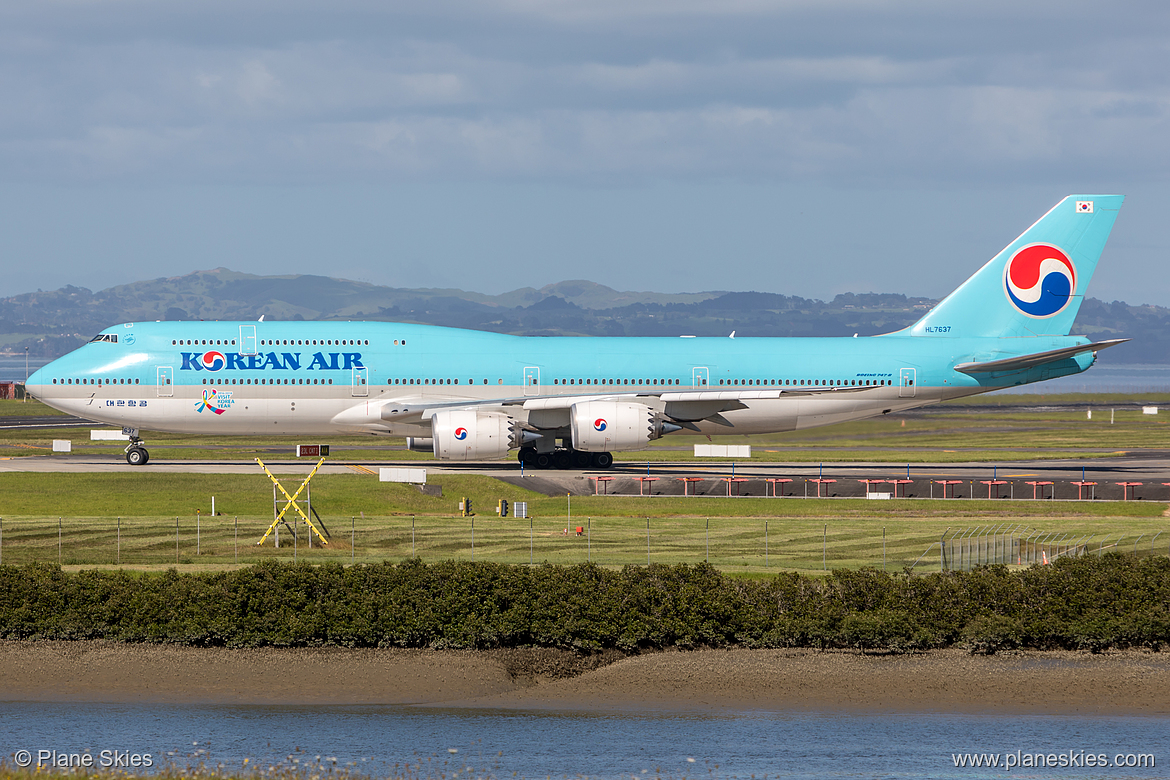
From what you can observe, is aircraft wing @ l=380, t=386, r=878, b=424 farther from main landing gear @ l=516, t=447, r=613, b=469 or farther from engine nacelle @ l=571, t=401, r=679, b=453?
main landing gear @ l=516, t=447, r=613, b=469

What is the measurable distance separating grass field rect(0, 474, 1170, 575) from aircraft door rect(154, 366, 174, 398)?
6.86 metres

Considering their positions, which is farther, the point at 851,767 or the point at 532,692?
the point at 532,692

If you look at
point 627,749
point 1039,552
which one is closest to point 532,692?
point 627,749

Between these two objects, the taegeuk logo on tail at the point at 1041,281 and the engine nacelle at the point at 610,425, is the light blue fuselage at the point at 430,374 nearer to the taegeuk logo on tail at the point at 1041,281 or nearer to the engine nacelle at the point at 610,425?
the taegeuk logo on tail at the point at 1041,281

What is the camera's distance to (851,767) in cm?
2453

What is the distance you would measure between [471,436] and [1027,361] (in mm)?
27096

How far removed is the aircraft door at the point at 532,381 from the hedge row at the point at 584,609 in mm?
25761

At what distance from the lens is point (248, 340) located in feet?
196

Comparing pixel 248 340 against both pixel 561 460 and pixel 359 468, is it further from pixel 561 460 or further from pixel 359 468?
pixel 561 460

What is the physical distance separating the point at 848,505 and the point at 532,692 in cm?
2271

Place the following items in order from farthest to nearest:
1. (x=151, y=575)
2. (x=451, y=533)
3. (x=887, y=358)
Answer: (x=887, y=358)
(x=451, y=533)
(x=151, y=575)

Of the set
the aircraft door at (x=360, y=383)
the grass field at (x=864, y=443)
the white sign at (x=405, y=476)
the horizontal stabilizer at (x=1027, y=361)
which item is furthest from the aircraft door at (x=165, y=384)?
the horizontal stabilizer at (x=1027, y=361)

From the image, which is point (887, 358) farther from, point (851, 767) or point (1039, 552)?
point (851, 767)

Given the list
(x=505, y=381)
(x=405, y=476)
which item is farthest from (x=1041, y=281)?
(x=405, y=476)
